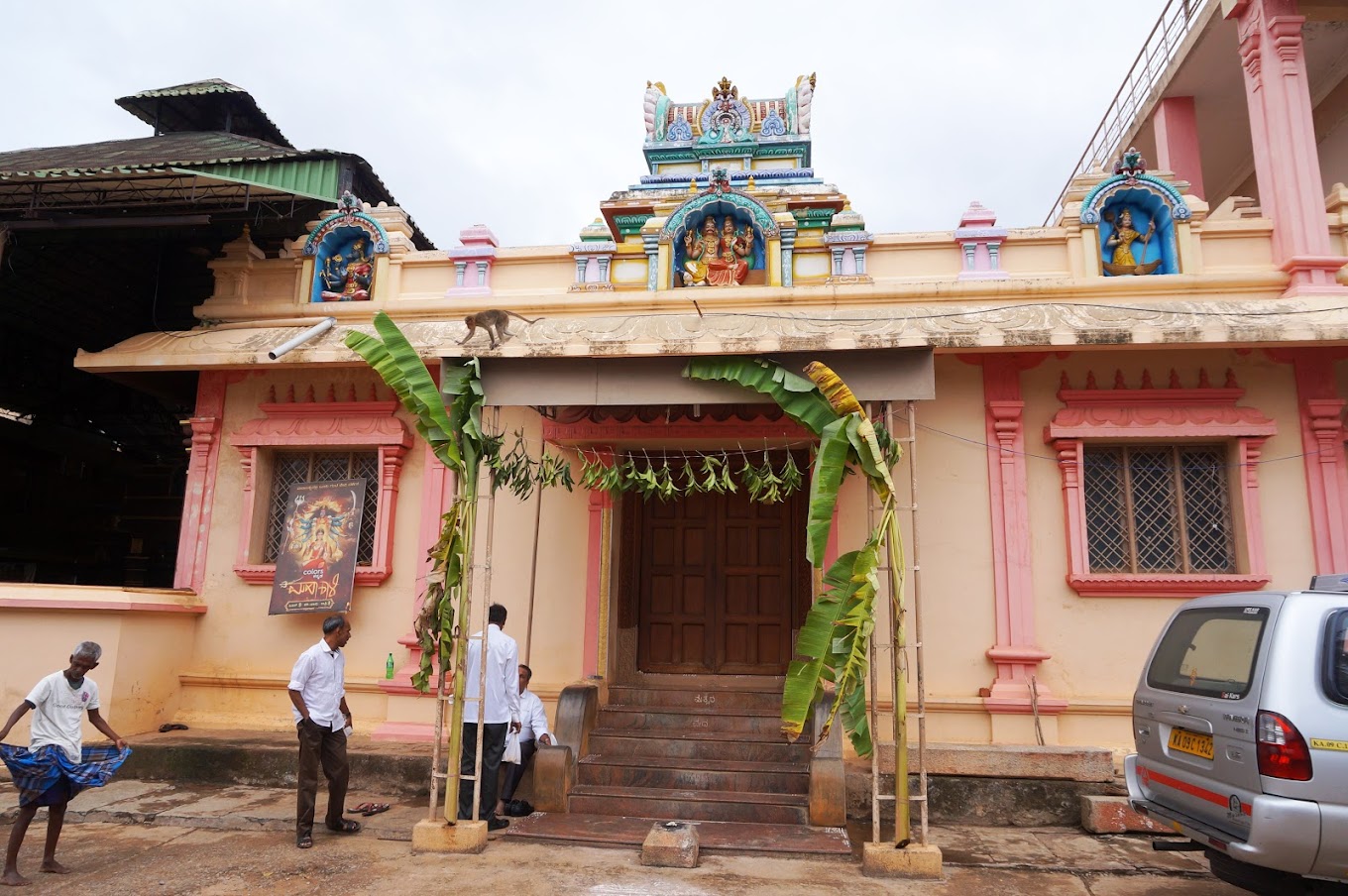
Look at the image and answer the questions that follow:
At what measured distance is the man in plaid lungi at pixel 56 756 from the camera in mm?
5031

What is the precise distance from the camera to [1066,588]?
736 cm

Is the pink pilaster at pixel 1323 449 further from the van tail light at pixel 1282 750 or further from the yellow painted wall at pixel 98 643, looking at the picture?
the yellow painted wall at pixel 98 643

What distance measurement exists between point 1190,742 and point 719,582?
453 centimetres

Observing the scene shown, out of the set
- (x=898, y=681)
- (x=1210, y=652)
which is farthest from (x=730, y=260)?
(x=1210, y=652)

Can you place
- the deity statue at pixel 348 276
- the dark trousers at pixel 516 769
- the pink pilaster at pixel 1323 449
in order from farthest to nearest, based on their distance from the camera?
the deity statue at pixel 348 276
the pink pilaster at pixel 1323 449
the dark trousers at pixel 516 769

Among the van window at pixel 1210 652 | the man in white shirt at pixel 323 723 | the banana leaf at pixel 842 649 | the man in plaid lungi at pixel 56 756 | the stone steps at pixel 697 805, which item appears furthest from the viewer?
the stone steps at pixel 697 805

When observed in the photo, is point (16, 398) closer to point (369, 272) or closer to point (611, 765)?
point (369, 272)

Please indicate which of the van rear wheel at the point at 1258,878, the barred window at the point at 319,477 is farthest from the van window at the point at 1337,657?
the barred window at the point at 319,477

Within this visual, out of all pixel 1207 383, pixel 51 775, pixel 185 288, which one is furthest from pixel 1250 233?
pixel 185 288

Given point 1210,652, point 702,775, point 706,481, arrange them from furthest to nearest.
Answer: point 702,775 < point 706,481 < point 1210,652

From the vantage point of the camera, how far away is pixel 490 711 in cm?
619

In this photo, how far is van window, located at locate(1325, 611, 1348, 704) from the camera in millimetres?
3850

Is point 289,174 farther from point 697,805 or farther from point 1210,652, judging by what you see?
point 1210,652

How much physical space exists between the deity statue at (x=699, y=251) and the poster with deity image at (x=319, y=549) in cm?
377
